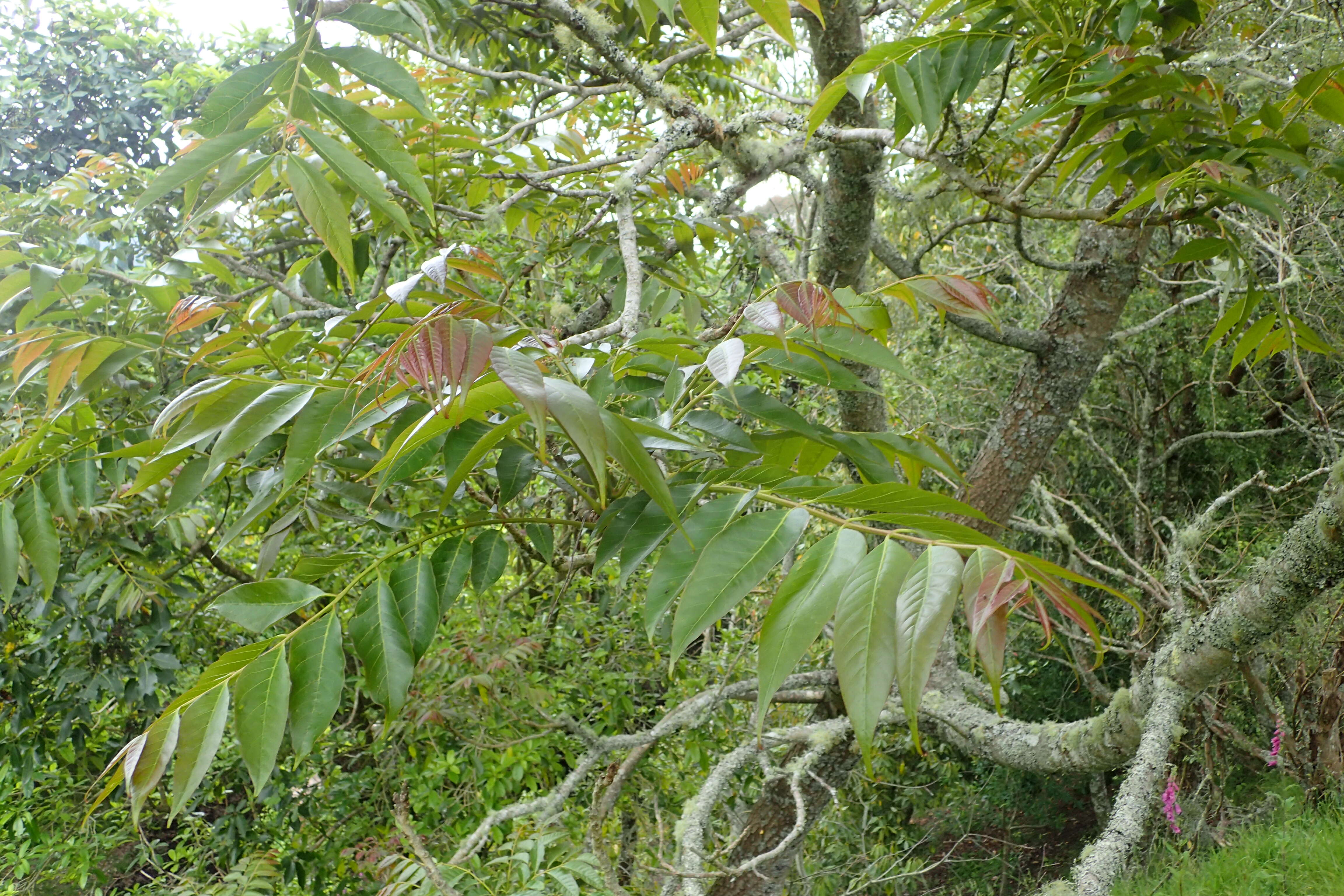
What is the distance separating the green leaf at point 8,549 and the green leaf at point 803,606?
0.90 metres

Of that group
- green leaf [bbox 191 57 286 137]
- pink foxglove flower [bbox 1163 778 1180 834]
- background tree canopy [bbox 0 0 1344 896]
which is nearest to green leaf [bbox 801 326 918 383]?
background tree canopy [bbox 0 0 1344 896]

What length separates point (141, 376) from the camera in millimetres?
1740

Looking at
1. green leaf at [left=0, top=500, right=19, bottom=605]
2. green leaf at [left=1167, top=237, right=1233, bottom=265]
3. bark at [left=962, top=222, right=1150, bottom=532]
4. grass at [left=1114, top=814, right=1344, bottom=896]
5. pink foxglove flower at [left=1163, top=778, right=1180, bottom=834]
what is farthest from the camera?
pink foxglove flower at [left=1163, top=778, right=1180, bottom=834]

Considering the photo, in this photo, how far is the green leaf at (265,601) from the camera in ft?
2.32

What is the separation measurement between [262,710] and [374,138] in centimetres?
46

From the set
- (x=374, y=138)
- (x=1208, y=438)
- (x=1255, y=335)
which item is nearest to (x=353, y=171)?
(x=374, y=138)

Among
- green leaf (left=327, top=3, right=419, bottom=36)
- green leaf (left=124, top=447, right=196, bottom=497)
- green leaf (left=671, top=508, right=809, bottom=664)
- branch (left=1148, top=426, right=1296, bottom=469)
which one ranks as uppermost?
green leaf (left=327, top=3, right=419, bottom=36)

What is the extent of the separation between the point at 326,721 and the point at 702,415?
16.1 inches

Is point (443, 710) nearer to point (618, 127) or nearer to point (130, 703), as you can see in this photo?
point (130, 703)

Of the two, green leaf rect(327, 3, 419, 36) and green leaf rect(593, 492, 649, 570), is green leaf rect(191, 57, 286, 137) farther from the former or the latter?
green leaf rect(593, 492, 649, 570)

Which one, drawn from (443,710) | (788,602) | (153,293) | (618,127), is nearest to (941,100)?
(788,602)

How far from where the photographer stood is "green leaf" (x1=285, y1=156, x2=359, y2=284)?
0.64 meters

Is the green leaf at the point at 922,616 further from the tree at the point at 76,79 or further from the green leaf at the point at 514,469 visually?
the tree at the point at 76,79

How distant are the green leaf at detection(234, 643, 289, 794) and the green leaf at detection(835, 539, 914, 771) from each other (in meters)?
0.42
